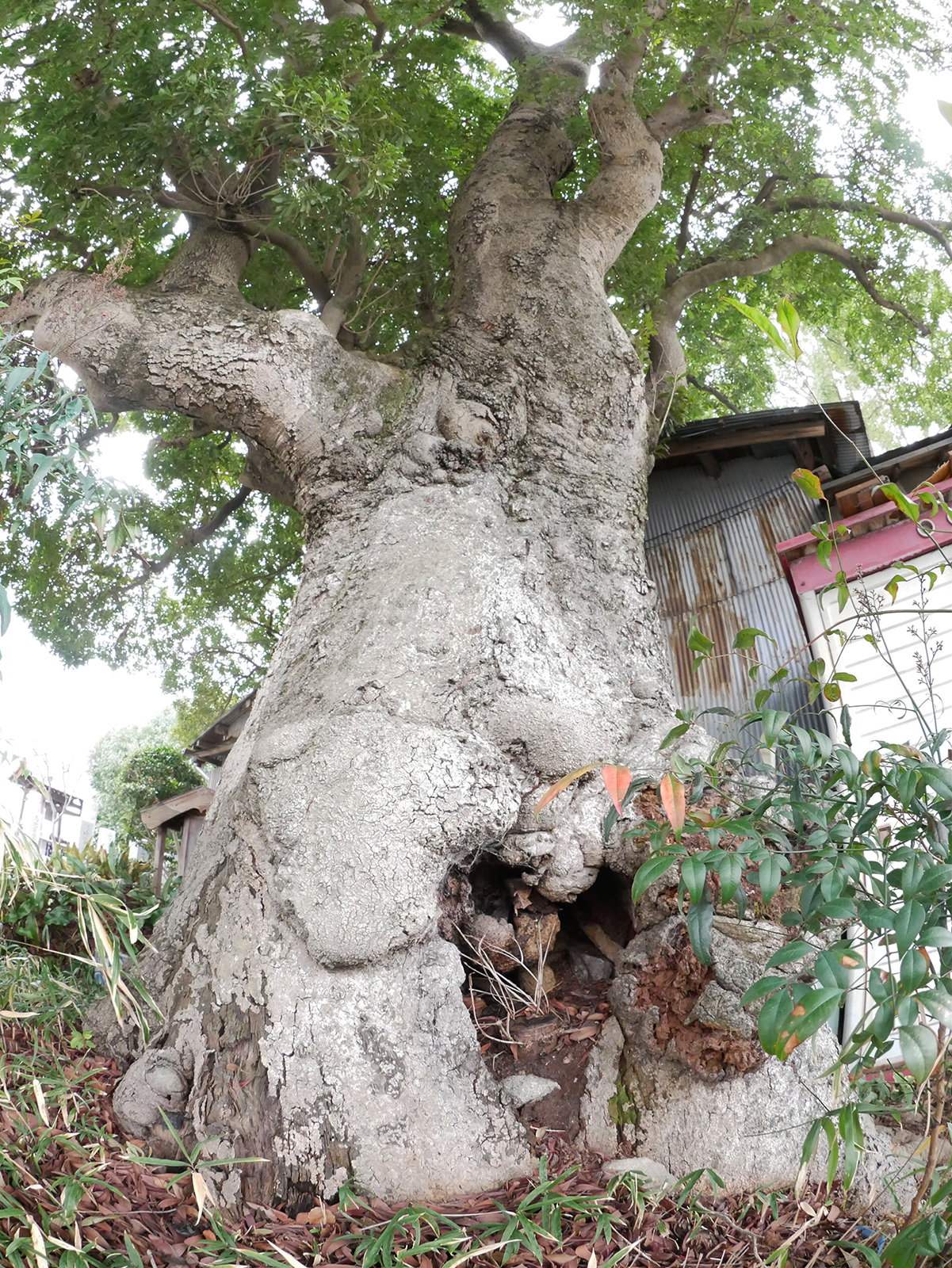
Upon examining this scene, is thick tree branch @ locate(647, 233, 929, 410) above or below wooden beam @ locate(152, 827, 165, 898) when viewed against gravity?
above

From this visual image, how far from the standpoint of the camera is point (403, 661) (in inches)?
130

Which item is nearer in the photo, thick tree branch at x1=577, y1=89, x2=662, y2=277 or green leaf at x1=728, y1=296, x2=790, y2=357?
green leaf at x1=728, y1=296, x2=790, y2=357

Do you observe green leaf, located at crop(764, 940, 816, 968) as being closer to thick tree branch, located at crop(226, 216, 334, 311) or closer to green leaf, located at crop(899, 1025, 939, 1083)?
green leaf, located at crop(899, 1025, 939, 1083)

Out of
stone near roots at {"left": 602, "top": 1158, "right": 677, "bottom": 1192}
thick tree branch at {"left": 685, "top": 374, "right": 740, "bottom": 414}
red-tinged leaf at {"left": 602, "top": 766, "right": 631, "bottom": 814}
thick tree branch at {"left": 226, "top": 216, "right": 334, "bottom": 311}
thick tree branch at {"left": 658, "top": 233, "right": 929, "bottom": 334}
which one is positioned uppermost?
thick tree branch at {"left": 226, "top": 216, "right": 334, "bottom": 311}

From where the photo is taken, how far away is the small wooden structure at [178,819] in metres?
6.45

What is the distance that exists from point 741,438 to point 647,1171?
5859 millimetres

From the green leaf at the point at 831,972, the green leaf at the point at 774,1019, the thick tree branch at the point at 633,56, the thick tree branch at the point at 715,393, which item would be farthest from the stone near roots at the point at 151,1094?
the thick tree branch at the point at 715,393

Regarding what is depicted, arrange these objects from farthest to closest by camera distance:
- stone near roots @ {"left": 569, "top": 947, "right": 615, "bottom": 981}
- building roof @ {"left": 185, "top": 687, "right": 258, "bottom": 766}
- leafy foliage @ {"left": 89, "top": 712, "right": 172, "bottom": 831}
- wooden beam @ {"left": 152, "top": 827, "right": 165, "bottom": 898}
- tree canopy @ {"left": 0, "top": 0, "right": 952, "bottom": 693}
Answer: leafy foliage @ {"left": 89, "top": 712, "right": 172, "bottom": 831} < building roof @ {"left": 185, "top": 687, "right": 258, "bottom": 766} < wooden beam @ {"left": 152, "top": 827, "right": 165, "bottom": 898} < tree canopy @ {"left": 0, "top": 0, "right": 952, "bottom": 693} < stone near roots @ {"left": 569, "top": 947, "right": 615, "bottom": 981}

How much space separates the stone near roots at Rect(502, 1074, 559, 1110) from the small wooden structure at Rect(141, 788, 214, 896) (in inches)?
153

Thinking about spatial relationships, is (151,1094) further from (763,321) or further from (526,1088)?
(763,321)

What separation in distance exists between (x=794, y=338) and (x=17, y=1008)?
331 centimetres

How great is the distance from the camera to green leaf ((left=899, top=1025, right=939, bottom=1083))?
1.45 metres

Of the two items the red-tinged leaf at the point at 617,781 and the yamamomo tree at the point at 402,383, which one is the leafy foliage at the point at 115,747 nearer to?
the yamamomo tree at the point at 402,383

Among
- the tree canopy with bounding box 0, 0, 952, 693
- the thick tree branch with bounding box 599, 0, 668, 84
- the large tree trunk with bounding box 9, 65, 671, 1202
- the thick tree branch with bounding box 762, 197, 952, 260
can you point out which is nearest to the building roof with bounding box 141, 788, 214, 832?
the tree canopy with bounding box 0, 0, 952, 693
